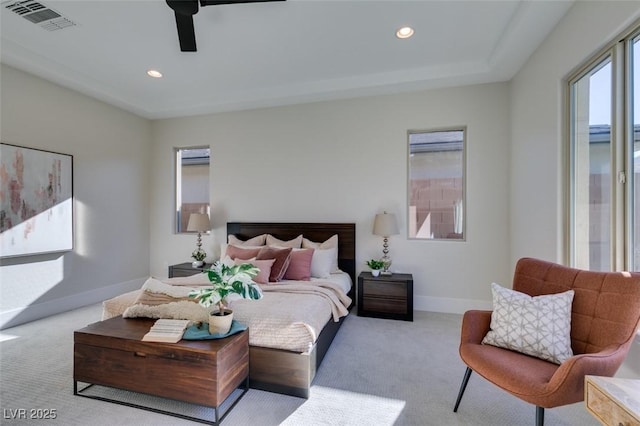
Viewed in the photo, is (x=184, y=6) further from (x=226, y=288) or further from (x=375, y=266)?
(x=375, y=266)

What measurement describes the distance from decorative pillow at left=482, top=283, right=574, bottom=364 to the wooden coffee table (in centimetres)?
164

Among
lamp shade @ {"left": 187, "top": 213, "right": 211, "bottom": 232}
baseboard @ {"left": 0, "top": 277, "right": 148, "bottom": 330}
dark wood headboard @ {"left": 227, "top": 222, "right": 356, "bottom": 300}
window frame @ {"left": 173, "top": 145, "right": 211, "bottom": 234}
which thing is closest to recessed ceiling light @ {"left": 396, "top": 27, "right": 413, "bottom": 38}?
dark wood headboard @ {"left": 227, "top": 222, "right": 356, "bottom": 300}

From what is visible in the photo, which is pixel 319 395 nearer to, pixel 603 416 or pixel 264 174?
pixel 603 416

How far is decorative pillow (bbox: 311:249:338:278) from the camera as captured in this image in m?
3.43

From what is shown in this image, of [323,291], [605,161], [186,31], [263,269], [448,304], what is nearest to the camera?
[605,161]

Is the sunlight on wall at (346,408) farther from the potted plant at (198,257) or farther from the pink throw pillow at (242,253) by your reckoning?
the potted plant at (198,257)

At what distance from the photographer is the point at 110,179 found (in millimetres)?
4238

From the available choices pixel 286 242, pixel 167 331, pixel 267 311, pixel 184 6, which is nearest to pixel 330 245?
pixel 286 242

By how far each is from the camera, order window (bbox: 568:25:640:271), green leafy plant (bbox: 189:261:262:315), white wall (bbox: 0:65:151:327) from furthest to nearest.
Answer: white wall (bbox: 0:65:151:327), window (bbox: 568:25:640:271), green leafy plant (bbox: 189:261:262:315)

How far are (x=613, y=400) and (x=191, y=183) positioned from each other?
17.1 feet

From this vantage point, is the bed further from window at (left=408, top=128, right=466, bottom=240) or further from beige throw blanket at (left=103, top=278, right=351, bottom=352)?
window at (left=408, top=128, right=466, bottom=240)

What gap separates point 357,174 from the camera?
156 inches

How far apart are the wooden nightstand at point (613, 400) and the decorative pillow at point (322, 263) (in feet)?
8.26

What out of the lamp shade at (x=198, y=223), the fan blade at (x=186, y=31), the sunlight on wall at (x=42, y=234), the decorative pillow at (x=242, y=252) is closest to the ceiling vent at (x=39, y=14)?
the fan blade at (x=186, y=31)
